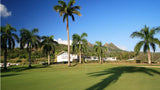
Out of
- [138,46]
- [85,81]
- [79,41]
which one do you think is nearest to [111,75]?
[85,81]

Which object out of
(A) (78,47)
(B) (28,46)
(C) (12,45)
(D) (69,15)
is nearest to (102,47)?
(A) (78,47)

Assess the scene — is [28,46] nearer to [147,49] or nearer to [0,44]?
[0,44]

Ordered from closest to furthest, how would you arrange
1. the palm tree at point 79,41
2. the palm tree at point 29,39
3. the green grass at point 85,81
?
the green grass at point 85,81, the palm tree at point 29,39, the palm tree at point 79,41

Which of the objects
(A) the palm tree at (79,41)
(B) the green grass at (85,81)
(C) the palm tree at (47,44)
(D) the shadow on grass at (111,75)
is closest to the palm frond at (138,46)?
(D) the shadow on grass at (111,75)

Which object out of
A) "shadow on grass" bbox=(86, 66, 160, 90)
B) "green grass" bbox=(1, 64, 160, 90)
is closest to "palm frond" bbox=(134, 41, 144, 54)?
"shadow on grass" bbox=(86, 66, 160, 90)

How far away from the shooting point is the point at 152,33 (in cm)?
2372

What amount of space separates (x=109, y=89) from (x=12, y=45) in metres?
24.9

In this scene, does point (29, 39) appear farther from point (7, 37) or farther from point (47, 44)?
point (47, 44)

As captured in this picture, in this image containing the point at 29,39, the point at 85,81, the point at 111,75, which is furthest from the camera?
the point at 29,39

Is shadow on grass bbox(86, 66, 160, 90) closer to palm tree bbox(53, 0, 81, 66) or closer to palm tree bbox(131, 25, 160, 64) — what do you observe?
palm tree bbox(131, 25, 160, 64)

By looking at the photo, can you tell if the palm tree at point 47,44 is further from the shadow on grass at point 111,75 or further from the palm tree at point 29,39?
the shadow on grass at point 111,75

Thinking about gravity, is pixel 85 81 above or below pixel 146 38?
below

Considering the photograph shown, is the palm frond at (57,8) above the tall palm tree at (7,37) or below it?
above

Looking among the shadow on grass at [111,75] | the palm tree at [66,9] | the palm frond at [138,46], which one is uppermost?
the palm tree at [66,9]
